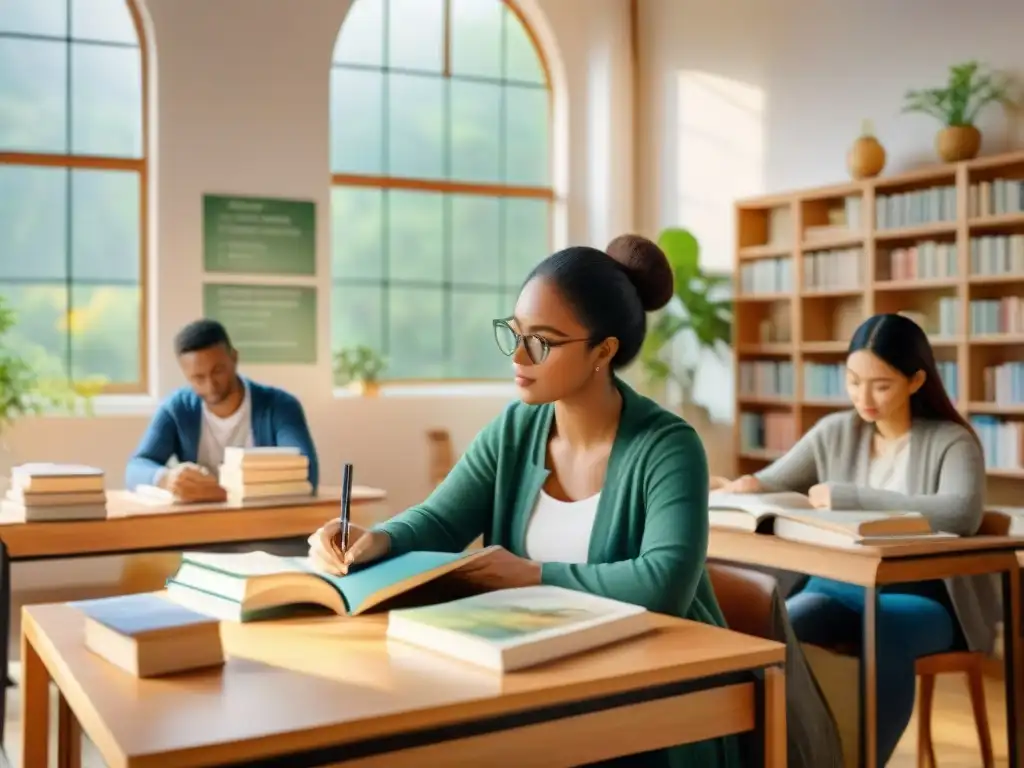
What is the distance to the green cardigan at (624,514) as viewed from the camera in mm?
1811

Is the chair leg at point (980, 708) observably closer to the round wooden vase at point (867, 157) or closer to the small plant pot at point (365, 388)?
the round wooden vase at point (867, 157)

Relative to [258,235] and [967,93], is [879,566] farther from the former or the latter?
[258,235]

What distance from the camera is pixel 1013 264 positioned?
500 centimetres

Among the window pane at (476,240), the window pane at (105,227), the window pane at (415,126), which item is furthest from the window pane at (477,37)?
the window pane at (105,227)

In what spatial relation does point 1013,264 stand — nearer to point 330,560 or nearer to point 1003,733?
point 1003,733

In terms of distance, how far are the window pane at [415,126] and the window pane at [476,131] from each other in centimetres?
10

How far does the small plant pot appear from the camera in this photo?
664 centimetres

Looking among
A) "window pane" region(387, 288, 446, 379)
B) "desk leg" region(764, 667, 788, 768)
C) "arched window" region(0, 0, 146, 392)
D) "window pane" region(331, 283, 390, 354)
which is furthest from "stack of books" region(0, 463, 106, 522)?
"window pane" region(387, 288, 446, 379)

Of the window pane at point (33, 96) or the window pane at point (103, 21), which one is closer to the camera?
the window pane at point (33, 96)

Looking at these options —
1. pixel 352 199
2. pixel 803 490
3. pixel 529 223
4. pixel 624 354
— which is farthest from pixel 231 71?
pixel 624 354

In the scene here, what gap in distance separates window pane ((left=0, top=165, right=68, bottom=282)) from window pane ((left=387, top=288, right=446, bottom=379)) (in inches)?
73.8

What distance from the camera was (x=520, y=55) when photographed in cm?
740

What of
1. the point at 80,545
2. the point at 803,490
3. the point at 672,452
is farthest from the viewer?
the point at 803,490

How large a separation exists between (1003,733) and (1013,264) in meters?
2.13
